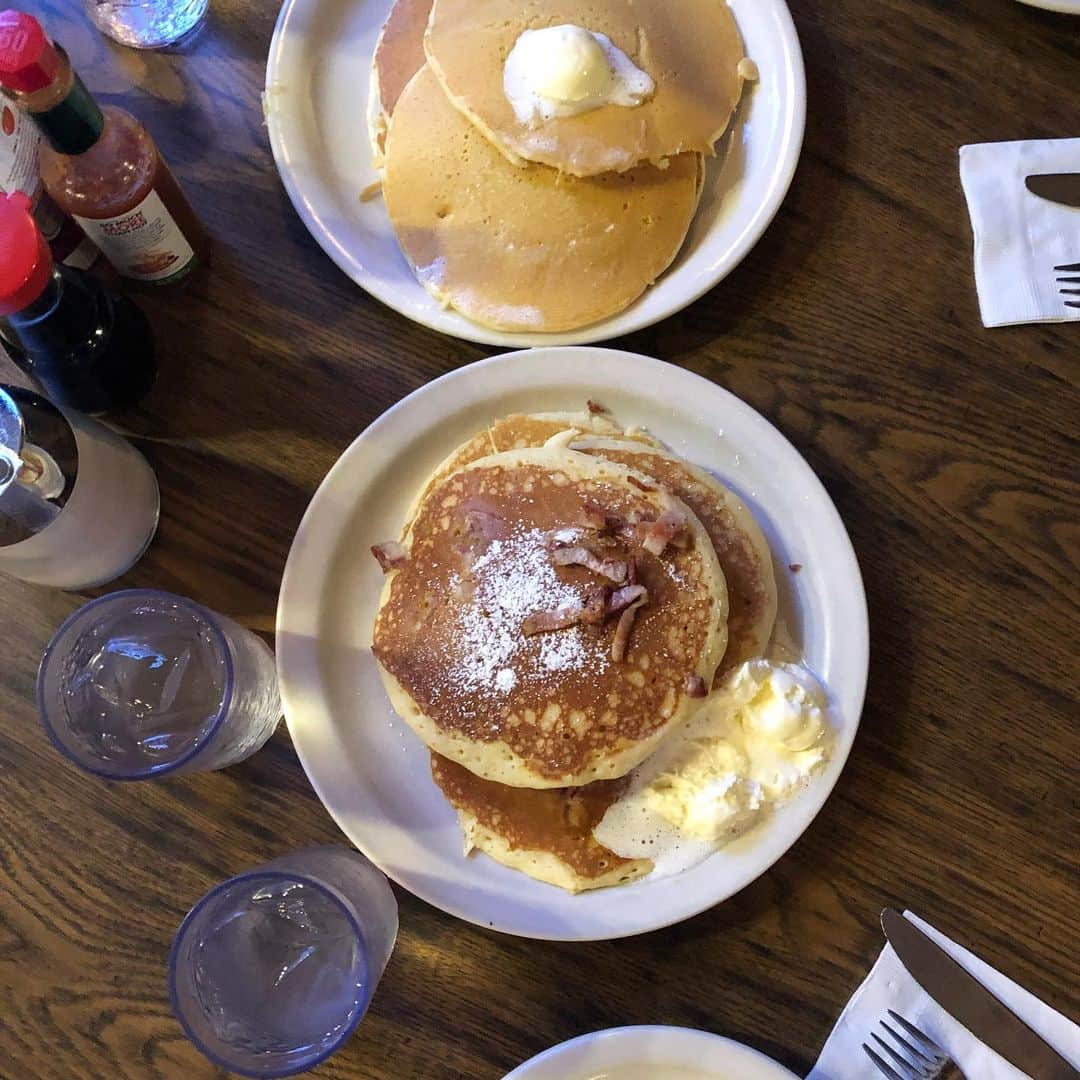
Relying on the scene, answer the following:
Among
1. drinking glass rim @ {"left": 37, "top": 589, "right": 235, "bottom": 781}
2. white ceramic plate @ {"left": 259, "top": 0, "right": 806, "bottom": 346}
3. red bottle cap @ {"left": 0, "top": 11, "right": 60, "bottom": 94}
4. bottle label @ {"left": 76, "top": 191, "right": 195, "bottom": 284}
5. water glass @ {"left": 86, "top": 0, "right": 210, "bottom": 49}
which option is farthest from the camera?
water glass @ {"left": 86, "top": 0, "right": 210, "bottom": 49}

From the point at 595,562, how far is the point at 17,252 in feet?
2.37

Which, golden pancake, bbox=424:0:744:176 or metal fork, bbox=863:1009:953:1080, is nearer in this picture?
metal fork, bbox=863:1009:953:1080

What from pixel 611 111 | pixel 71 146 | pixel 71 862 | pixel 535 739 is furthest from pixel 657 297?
pixel 71 862

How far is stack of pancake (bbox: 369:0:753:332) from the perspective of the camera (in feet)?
4.31

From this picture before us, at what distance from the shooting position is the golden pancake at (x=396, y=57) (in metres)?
1.42

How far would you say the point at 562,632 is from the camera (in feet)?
3.88

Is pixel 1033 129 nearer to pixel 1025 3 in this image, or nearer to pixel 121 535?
pixel 1025 3

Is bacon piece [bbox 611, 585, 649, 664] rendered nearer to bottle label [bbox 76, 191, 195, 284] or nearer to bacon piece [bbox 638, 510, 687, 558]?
bacon piece [bbox 638, 510, 687, 558]

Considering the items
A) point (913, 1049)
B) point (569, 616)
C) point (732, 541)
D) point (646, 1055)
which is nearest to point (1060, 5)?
point (732, 541)

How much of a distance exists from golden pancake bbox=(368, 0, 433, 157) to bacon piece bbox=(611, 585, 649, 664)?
0.79 meters

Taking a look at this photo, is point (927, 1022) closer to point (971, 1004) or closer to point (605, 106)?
point (971, 1004)

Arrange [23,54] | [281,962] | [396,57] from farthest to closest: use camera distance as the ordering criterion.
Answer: [396,57] → [281,962] → [23,54]

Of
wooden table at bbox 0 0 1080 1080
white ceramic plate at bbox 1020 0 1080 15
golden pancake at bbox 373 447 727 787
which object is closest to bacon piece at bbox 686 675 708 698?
golden pancake at bbox 373 447 727 787

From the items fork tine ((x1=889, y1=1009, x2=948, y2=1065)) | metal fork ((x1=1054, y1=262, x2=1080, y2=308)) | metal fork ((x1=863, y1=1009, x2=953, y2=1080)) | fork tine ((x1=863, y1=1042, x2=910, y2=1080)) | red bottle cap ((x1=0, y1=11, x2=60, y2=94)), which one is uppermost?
red bottle cap ((x1=0, y1=11, x2=60, y2=94))
